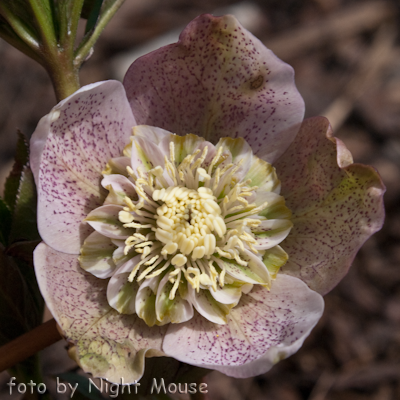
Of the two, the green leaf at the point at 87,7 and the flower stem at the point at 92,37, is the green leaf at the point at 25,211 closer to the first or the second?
the flower stem at the point at 92,37

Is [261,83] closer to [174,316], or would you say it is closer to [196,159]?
[196,159]

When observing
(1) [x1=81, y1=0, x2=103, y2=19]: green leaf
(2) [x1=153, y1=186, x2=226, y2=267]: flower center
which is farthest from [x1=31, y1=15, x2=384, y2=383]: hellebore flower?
(1) [x1=81, y1=0, x2=103, y2=19]: green leaf

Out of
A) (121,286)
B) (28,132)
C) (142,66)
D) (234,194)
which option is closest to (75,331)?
(121,286)

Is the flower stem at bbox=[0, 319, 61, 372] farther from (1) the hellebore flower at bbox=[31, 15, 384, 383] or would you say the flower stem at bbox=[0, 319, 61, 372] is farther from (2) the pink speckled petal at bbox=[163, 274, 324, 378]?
(2) the pink speckled petal at bbox=[163, 274, 324, 378]

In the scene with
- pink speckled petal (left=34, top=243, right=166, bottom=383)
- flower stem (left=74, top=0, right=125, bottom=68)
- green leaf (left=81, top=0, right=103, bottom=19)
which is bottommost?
pink speckled petal (left=34, top=243, right=166, bottom=383)

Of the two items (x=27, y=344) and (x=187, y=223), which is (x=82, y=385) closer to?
(x=27, y=344)

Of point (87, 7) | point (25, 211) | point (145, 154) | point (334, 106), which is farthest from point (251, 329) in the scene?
point (334, 106)

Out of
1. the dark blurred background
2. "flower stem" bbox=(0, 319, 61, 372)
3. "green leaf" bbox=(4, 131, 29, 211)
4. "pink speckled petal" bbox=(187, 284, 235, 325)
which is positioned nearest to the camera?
"flower stem" bbox=(0, 319, 61, 372)

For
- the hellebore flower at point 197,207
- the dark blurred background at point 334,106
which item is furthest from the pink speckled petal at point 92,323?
the dark blurred background at point 334,106
